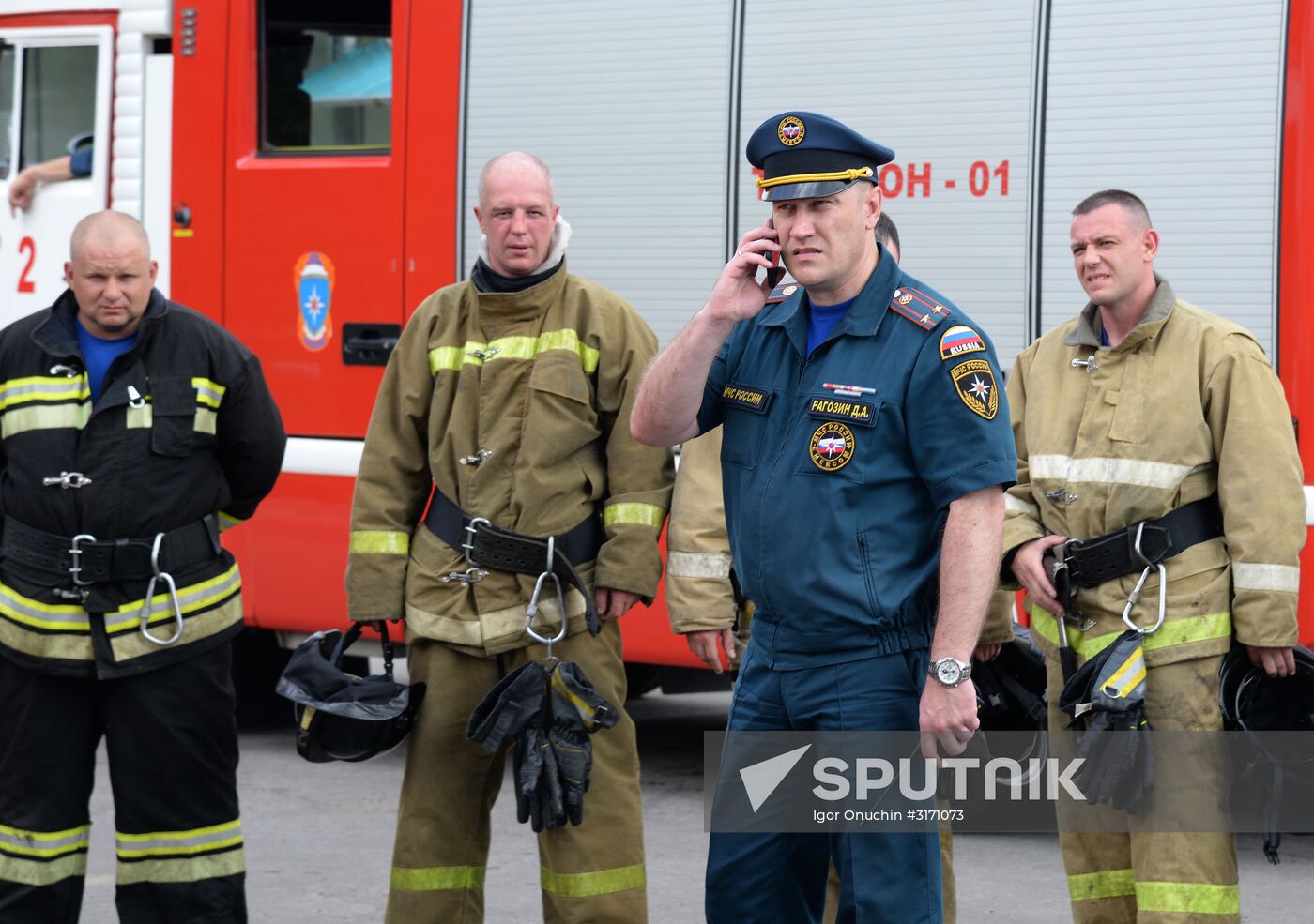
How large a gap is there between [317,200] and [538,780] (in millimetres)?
3140

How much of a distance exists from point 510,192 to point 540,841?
1541 mm

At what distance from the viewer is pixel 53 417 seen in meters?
4.55

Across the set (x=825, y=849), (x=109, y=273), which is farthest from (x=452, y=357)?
(x=825, y=849)

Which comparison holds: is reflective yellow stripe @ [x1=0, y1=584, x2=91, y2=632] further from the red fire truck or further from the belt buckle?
the red fire truck

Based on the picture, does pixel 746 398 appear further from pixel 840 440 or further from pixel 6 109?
pixel 6 109

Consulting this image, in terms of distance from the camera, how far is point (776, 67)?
20.1ft

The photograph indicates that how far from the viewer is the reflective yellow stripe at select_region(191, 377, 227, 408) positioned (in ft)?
15.3

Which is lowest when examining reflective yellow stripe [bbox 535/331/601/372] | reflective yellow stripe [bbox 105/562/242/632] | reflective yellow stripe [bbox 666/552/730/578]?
reflective yellow stripe [bbox 105/562/242/632]

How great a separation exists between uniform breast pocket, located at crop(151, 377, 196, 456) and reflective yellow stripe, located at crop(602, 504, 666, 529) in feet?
3.45

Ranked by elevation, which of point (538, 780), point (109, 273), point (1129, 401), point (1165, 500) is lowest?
point (538, 780)

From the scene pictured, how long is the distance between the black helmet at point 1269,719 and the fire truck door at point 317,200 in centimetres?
330

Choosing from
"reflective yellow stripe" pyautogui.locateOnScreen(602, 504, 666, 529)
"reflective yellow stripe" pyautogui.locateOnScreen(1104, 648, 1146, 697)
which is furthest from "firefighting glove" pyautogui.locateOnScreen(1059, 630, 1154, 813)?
"reflective yellow stripe" pyautogui.locateOnScreen(602, 504, 666, 529)

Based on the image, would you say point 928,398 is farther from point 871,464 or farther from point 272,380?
point 272,380

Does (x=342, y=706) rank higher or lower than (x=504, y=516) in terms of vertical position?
lower
